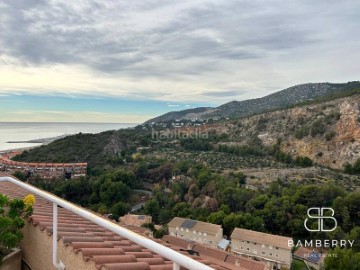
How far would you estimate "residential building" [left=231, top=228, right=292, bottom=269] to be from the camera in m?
17.7

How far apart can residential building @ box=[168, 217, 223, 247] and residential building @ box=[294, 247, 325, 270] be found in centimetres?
475

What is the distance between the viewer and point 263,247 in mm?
18578

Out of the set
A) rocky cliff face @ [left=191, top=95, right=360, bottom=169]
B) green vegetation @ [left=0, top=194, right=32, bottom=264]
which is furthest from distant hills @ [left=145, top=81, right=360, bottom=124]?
green vegetation @ [left=0, top=194, right=32, bottom=264]

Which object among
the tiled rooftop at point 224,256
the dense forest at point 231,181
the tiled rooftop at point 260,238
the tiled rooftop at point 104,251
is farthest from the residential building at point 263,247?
the tiled rooftop at point 104,251

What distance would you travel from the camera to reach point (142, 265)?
1.66 meters

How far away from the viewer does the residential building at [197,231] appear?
19.8 metres

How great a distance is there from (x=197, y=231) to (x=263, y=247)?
14.2 feet

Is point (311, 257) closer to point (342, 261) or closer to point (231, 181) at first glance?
point (342, 261)

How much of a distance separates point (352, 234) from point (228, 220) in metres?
7.40

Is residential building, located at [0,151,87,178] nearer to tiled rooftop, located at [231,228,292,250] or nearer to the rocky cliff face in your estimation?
tiled rooftop, located at [231,228,292,250]

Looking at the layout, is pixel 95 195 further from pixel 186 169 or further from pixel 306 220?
pixel 306 220

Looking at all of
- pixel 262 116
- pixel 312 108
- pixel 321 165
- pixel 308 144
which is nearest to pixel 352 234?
pixel 321 165

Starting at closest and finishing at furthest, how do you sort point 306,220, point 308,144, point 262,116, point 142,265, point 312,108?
point 142,265, point 306,220, point 308,144, point 312,108, point 262,116

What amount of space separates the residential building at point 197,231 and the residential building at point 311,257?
15.6ft
